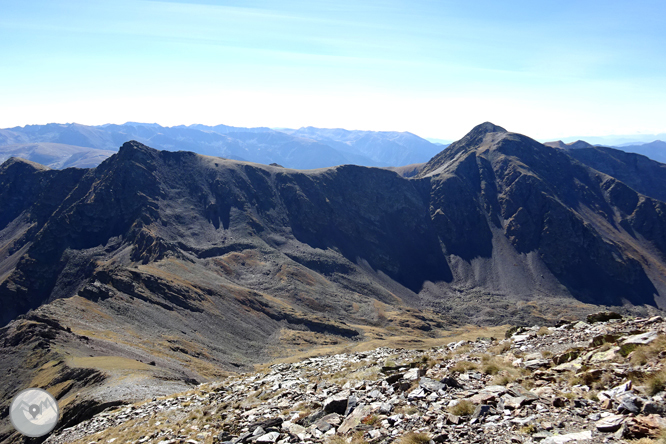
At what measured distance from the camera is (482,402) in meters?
12.7

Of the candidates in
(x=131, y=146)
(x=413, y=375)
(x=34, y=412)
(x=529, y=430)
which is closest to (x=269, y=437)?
(x=413, y=375)

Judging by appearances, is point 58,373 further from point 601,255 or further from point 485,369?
point 601,255

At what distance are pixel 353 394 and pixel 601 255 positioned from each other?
204079mm

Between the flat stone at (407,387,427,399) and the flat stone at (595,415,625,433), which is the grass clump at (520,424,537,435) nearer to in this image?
the flat stone at (595,415,625,433)

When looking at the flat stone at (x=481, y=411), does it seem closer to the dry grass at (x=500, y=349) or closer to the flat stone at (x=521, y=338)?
the dry grass at (x=500, y=349)

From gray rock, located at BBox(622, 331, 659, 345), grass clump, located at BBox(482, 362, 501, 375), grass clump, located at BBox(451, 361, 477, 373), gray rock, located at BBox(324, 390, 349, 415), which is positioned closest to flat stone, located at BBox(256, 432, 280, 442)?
gray rock, located at BBox(324, 390, 349, 415)

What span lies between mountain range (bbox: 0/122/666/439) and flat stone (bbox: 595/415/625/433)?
145 feet

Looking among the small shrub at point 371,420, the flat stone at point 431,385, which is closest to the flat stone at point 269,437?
the small shrub at point 371,420

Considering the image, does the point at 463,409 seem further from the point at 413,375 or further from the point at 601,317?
the point at 601,317

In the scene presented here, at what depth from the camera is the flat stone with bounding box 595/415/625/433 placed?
963 cm

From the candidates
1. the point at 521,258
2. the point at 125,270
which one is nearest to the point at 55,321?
the point at 125,270

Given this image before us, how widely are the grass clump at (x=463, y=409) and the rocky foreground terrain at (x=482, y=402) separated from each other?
3 cm

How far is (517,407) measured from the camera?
11805mm

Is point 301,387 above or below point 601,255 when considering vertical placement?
above
